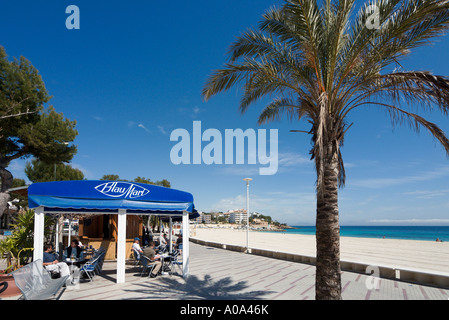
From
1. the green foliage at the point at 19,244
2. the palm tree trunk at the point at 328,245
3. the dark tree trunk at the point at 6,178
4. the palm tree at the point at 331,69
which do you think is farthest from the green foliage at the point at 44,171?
the palm tree trunk at the point at 328,245

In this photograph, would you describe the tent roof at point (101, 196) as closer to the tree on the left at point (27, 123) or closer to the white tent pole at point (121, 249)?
the white tent pole at point (121, 249)

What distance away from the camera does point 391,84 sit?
5789mm

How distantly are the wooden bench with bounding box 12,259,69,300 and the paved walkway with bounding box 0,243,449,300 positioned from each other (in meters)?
0.63

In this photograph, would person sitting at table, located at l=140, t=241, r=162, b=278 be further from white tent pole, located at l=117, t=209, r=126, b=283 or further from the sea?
the sea

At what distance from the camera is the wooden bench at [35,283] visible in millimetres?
5461

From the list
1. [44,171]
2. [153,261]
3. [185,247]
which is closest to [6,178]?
[153,261]

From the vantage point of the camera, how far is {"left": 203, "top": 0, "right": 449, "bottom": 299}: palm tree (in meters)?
4.90

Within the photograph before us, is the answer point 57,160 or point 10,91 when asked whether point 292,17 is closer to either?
point 10,91

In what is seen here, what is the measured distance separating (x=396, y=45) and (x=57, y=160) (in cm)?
1517

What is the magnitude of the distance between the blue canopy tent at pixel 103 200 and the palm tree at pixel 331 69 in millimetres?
4173

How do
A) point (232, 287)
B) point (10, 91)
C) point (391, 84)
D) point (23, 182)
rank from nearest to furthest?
point (391, 84)
point (232, 287)
point (10, 91)
point (23, 182)

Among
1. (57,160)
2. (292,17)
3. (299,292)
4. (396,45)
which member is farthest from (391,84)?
(57,160)

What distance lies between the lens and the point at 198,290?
299 inches

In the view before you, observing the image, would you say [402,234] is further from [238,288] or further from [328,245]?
[328,245]
